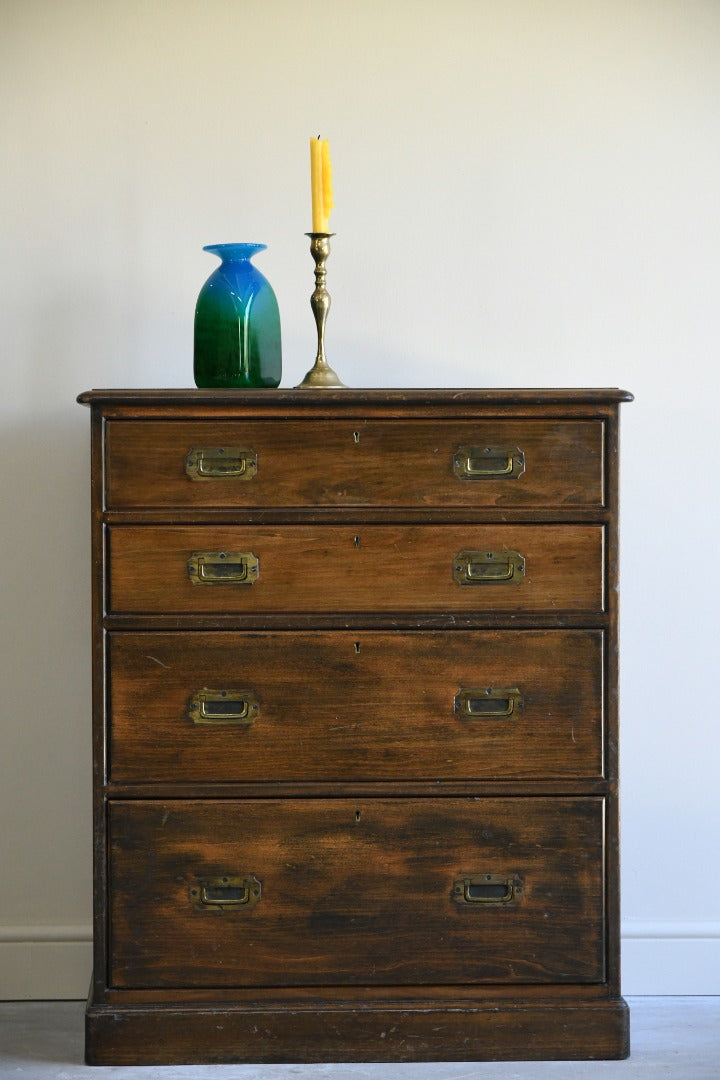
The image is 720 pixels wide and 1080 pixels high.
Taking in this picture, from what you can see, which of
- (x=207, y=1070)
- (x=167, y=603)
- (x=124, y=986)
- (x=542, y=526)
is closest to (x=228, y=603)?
(x=167, y=603)

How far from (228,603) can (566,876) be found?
0.79m

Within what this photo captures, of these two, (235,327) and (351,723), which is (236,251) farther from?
(351,723)

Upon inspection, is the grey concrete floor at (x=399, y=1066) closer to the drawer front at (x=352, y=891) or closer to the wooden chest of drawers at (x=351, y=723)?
the wooden chest of drawers at (x=351, y=723)

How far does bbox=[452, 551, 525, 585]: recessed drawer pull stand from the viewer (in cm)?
208

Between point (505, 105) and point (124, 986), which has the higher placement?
point (505, 105)

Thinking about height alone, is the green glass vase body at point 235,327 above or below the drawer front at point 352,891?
above

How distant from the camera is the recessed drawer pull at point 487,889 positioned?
2.09 meters

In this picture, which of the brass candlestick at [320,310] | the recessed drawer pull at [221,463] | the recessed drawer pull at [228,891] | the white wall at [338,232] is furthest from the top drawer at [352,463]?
the recessed drawer pull at [228,891]

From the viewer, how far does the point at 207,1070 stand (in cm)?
210

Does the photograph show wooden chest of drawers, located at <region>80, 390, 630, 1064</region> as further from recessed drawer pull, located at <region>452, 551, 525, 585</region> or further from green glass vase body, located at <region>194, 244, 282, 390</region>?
green glass vase body, located at <region>194, 244, 282, 390</region>

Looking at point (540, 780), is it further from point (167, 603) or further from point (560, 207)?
point (560, 207)

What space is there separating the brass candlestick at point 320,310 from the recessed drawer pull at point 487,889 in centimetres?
95

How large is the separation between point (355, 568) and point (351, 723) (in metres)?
0.28

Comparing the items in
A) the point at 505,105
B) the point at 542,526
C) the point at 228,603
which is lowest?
the point at 228,603
